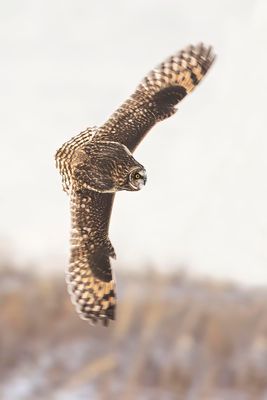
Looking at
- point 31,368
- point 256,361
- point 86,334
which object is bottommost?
point 31,368

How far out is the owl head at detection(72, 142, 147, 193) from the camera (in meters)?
0.81

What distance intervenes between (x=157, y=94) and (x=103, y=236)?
19 cm

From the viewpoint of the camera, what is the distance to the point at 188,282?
3.42 metres

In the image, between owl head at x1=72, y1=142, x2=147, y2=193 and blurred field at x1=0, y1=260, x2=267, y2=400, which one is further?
blurred field at x1=0, y1=260, x2=267, y2=400

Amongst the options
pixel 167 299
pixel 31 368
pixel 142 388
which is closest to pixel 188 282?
pixel 167 299

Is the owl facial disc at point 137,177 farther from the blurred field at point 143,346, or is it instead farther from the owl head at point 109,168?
the blurred field at point 143,346

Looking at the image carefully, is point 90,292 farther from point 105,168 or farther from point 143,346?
point 143,346

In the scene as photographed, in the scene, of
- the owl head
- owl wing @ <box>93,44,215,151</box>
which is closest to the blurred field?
owl wing @ <box>93,44,215,151</box>

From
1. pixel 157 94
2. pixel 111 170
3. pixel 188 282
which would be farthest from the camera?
pixel 188 282

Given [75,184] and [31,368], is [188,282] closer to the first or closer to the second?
[31,368]

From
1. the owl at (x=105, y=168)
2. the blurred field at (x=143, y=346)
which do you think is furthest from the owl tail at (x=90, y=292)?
the blurred field at (x=143, y=346)

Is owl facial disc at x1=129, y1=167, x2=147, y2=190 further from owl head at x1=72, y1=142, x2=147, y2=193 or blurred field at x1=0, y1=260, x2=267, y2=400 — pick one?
blurred field at x1=0, y1=260, x2=267, y2=400

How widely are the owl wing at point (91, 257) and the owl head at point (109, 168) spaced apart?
0.16 feet

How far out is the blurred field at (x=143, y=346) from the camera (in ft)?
11.7
